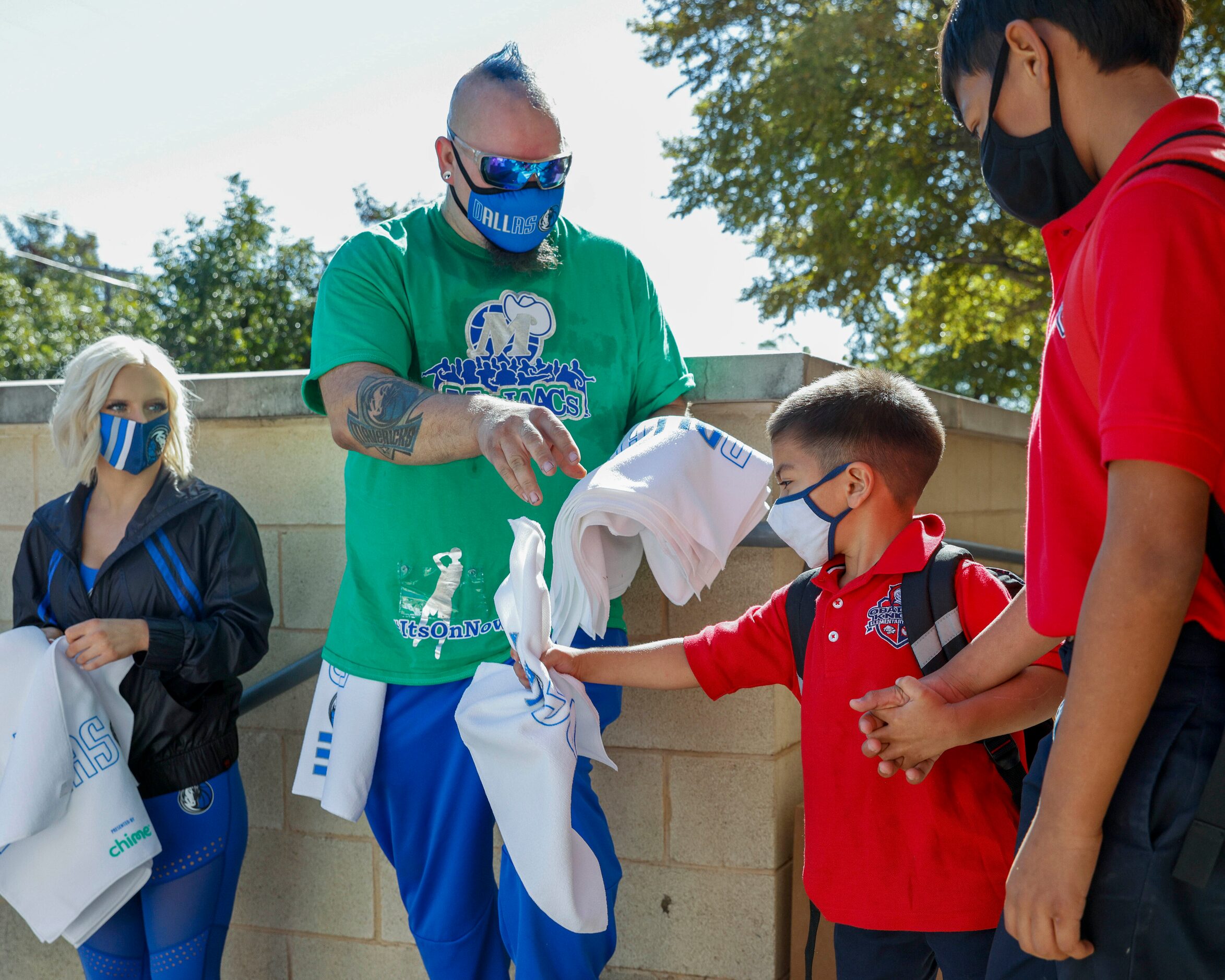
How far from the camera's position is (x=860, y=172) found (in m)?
12.2

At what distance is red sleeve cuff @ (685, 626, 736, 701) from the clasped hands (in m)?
0.54

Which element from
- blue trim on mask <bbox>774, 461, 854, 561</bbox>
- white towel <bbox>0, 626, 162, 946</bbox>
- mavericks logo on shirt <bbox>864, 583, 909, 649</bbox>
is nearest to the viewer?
mavericks logo on shirt <bbox>864, 583, 909, 649</bbox>

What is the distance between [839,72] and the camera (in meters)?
12.3

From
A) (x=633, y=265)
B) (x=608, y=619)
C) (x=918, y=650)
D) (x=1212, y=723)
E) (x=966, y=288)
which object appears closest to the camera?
(x=1212, y=723)

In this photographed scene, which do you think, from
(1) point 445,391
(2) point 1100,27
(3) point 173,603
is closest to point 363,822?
(3) point 173,603

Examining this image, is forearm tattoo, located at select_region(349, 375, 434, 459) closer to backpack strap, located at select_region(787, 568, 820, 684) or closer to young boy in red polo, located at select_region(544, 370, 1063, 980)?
Result: young boy in red polo, located at select_region(544, 370, 1063, 980)

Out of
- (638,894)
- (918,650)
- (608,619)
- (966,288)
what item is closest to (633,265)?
(608,619)

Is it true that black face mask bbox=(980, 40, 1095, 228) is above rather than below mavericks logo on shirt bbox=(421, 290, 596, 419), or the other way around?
above

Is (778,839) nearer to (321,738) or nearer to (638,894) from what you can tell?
(638,894)

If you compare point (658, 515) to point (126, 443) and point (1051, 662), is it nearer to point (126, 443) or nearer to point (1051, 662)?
point (1051, 662)

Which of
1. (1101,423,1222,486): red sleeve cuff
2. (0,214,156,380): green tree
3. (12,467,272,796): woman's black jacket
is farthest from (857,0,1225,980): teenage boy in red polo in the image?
(0,214,156,380): green tree

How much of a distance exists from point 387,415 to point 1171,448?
1.55 meters

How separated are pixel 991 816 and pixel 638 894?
1360 millimetres

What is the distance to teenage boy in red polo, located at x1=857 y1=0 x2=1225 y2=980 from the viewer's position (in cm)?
125
